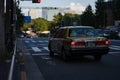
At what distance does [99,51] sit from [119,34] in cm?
3357

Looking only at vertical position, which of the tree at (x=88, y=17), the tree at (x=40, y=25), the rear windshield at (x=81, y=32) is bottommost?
the tree at (x=40, y=25)

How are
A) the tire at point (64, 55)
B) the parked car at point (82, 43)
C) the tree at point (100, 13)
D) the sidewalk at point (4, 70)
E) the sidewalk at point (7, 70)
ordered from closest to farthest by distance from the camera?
the sidewalk at point (4, 70)
the sidewalk at point (7, 70)
the parked car at point (82, 43)
the tire at point (64, 55)
the tree at point (100, 13)

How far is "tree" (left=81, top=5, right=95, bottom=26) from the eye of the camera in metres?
110

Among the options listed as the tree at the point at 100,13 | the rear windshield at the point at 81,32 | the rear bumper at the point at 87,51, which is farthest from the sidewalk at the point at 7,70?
the tree at the point at 100,13

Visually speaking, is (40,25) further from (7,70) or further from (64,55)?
(7,70)

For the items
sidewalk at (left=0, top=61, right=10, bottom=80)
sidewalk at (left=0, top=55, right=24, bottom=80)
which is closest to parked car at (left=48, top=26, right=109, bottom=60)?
sidewalk at (left=0, top=55, right=24, bottom=80)

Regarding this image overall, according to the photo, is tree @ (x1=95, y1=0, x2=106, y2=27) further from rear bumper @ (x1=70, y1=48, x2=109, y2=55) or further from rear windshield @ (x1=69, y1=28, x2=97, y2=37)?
rear bumper @ (x1=70, y1=48, x2=109, y2=55)

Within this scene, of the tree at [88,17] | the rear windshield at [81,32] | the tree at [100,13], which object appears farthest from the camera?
the tree at [88,17]

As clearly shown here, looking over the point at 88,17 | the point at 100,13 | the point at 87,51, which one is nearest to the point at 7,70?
the point at 87,51

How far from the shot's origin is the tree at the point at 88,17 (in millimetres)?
110125

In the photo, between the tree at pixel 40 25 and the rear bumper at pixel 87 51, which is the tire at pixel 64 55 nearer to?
the rear bumper at pixel 87 51

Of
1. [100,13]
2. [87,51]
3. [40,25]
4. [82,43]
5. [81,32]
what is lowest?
[40,25]

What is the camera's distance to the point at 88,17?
112m

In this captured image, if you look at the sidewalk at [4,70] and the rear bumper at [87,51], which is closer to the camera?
the sidewalk at [4,70]
